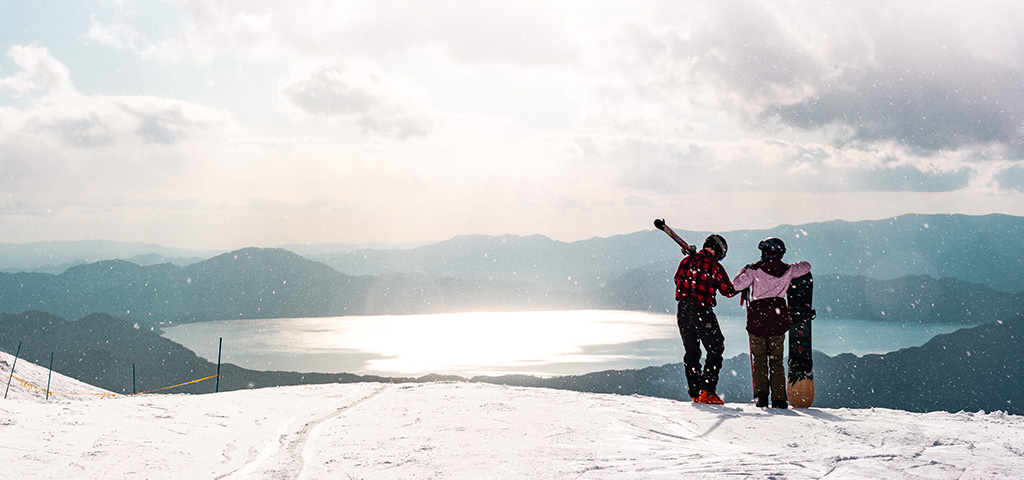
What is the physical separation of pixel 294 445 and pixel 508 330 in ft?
631

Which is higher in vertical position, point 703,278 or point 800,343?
point 703,278

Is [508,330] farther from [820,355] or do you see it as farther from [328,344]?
[820,355]

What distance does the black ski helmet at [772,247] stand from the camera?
25.8 feet

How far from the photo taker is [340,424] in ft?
20.7

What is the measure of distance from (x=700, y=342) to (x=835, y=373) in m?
152

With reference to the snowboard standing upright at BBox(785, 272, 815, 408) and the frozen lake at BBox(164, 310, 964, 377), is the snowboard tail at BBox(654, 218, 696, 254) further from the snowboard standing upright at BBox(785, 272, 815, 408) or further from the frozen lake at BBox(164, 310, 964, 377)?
the frozen lake at BBox(164, 310, 964, 377)

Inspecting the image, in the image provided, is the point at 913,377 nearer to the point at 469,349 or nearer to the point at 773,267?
the point at 469,349

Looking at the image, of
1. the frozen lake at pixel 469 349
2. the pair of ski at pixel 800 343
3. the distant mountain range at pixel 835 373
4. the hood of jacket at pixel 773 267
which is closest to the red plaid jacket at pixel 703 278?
the hood of jacket at pixel 773 267

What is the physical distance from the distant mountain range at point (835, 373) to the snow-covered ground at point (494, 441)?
99.9m

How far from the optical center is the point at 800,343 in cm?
781

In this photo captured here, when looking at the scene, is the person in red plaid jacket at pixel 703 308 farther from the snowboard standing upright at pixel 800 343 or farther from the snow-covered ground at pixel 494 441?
the snowboard standing upright at pixel 800 343

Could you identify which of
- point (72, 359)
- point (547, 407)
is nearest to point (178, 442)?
point (547, 407)

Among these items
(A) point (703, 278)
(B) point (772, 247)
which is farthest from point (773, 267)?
(A) point (703, 278)

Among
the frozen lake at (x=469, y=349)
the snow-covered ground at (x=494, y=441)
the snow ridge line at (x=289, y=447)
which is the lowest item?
the frozen lake at (x=469, y=349)
